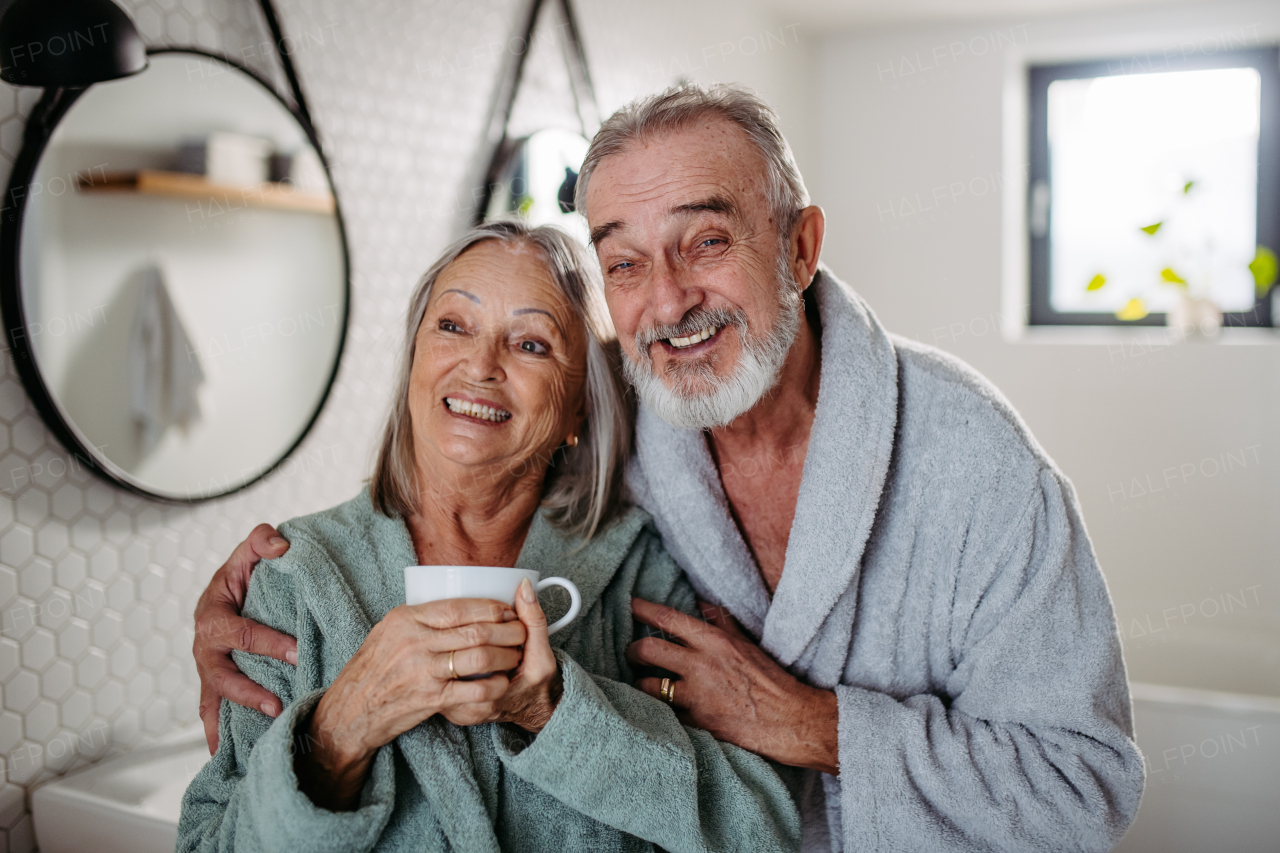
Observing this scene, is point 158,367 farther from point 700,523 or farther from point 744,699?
point 744,699

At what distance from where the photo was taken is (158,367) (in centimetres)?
137

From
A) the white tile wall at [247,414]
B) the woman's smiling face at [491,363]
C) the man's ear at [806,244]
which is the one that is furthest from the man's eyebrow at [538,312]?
the white tile wall at [247,414]

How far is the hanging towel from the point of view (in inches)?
53.0

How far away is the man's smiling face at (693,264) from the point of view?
1.14 metres

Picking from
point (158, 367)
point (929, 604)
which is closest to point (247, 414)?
point (158, 367)

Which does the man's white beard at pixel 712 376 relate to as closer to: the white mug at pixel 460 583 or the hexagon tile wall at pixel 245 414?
the white mug at pixel 460 583

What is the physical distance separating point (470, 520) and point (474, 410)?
→ 17cm

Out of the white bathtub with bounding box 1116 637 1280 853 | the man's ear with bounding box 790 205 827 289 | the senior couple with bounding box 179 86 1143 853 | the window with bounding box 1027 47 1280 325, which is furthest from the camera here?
the window with bounding box 1027 47 1280 325

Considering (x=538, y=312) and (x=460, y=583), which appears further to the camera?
(x=538, y=312)

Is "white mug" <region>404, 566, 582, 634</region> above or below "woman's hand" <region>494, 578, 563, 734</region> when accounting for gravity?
above

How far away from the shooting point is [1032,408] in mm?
3504

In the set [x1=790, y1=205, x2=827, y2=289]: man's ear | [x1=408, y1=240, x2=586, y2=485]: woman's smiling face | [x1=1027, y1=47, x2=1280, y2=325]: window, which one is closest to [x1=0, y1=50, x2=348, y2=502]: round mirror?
[x1=408, y1=240, x2=586, y2=485]: woman's smiling face

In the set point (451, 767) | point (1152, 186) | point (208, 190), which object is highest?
point (1152, 186)

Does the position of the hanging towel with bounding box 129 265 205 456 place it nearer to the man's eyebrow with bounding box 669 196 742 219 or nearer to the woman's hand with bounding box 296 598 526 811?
the woman's hand with bounding box 296 598 526 811
